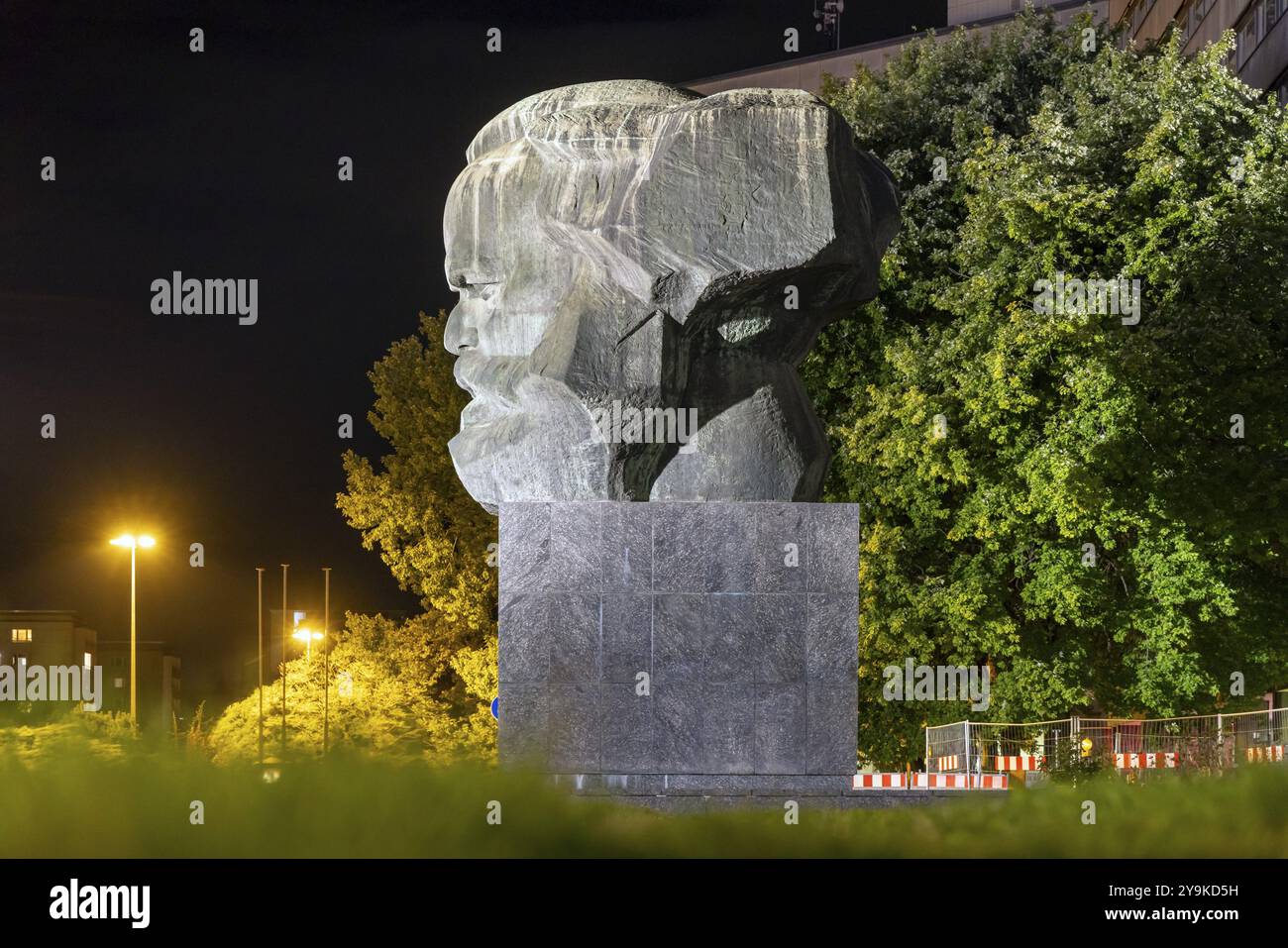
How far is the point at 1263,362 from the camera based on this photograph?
2155 cm

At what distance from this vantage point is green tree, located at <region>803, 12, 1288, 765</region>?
21.5 metres

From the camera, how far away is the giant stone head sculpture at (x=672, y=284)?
1196 centimetres

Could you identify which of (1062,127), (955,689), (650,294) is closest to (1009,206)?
(1062,127)

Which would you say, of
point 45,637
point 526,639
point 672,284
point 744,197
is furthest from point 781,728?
point 45,637

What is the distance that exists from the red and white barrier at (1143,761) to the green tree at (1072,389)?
7.67ft

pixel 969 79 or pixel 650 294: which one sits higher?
pixel 969 79

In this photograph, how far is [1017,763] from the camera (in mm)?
21844

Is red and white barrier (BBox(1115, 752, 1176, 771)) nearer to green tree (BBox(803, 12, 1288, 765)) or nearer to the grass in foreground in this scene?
green tree (BBox(803, 12, 1288, 765))

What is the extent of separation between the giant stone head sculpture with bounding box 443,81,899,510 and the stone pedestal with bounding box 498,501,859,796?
0.50 metres

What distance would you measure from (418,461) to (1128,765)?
15.9 m

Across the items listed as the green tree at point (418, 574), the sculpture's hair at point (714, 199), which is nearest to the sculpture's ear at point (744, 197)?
the sculpture's hair at point (714, 199)

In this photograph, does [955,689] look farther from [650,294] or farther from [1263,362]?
[650,294]

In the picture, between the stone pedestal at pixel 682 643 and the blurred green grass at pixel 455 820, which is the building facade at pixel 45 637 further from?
the blurred green grass at pixel 455 820
